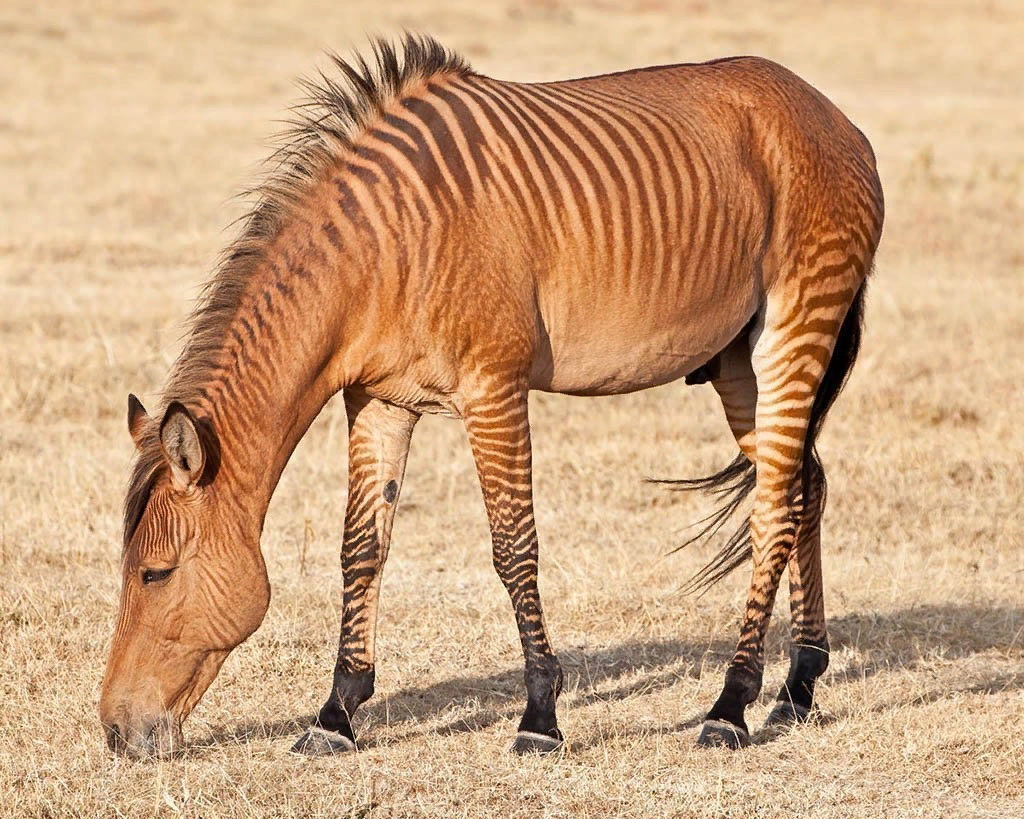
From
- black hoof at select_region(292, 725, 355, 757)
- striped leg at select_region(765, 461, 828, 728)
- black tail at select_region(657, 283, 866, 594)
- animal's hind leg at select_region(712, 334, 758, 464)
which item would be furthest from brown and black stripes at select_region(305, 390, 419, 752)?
striped leg at select_region(765, 461, 828, 728)

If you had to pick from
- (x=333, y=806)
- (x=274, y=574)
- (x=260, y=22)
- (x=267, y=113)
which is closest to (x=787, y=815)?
(x=333, y=806)

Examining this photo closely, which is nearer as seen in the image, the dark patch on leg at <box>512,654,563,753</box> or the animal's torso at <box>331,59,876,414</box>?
the animal's torso at <box>331,59,876,414</box>

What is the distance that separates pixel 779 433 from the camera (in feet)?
19.9

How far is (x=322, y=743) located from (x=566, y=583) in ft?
6.85

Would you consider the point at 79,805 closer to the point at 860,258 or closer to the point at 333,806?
the point at 333,806

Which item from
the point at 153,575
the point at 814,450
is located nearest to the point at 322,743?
the point at 153,575

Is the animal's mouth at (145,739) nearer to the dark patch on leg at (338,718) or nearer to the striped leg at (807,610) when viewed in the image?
the dark patch on leg at (338,718)

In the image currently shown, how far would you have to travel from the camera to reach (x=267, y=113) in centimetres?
2316

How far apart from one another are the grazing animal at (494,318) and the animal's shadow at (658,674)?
0.30 meters

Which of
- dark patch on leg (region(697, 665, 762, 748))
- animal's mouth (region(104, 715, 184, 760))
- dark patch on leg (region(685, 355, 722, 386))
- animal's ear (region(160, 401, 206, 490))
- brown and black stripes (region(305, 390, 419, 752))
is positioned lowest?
dark patch on leg (region(697, 665, 762, 748))

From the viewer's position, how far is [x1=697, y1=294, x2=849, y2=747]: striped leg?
600 centimetres

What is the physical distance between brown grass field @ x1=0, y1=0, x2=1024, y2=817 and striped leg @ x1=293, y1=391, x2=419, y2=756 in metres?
0.27

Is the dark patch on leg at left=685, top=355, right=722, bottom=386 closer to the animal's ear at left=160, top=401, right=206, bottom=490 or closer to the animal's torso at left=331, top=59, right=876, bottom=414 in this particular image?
the animal's torso at left=331, top=59, right=876, bottom=414

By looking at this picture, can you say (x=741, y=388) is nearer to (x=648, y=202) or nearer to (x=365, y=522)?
(x=648, y=202)
